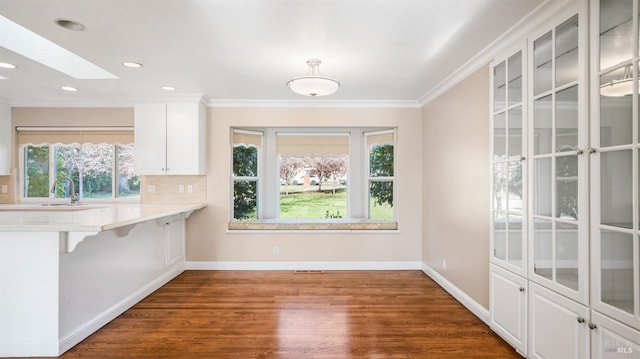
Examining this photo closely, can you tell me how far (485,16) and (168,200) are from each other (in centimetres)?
415

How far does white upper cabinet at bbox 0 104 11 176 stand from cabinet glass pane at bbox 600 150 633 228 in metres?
6.35

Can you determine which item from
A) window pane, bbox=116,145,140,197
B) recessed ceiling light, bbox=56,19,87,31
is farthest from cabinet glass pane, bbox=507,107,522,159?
window pane, bbox=116,145,140,197

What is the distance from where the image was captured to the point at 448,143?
3.56m

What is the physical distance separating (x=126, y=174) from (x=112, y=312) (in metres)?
2.31

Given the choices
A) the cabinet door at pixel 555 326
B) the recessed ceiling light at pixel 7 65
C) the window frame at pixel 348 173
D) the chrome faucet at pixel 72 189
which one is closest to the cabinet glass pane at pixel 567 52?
the cabinet door at pixel 555 326

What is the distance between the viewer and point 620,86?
1.51 metres

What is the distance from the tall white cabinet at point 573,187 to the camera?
1482 millimetres

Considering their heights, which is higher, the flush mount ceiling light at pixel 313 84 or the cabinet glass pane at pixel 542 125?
the flush mount ceiling light at pixel 313 84

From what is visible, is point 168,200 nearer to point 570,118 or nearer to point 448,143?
point 448,143

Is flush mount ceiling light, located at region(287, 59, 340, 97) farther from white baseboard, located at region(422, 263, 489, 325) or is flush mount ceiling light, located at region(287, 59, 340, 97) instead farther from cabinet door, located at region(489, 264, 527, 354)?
white baseboard, located at region(422, 263, 489, 325)

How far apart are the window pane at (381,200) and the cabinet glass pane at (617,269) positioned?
10.8 ft

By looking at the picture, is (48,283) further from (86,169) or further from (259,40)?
(86,169)

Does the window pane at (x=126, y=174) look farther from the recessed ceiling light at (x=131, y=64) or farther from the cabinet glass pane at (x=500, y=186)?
the cabinet glass pane at (x=500, y=186)

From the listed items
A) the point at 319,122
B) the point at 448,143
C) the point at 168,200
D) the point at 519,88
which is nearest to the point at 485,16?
the point at 519,88
